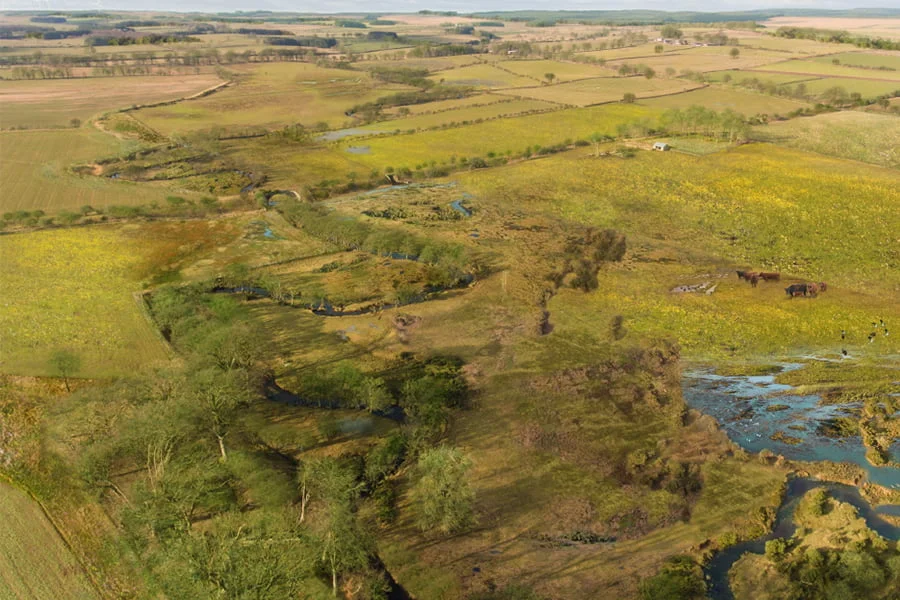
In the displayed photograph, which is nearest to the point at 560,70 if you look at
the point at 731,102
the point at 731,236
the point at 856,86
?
the point at 731,102

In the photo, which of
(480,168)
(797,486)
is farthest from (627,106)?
(797,486)

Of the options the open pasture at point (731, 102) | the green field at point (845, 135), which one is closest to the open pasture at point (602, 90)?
the open pasture at point (731, 102)

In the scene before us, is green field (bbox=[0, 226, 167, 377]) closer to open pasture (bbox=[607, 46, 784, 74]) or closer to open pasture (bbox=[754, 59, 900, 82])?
open pasture (bbox=[607, 46, 784, 74])

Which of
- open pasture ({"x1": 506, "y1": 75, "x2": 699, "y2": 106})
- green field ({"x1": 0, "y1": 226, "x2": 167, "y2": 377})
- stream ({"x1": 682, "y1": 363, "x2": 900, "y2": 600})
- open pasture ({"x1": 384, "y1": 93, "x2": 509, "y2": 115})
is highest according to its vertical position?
open pasture ({"x1": 506, "y1": 75, "x2": 699, "y2": 106})

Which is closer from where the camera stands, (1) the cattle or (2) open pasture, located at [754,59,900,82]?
(1) the cattle

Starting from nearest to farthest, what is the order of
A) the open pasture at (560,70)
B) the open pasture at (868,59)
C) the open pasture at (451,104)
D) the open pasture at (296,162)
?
the open pasture at (296,162), the open pasture at (451,104), the open pasture at (868,59), the open pasture at (560,70)

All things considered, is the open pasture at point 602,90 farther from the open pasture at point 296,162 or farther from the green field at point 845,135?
the open pasture at point 296,162

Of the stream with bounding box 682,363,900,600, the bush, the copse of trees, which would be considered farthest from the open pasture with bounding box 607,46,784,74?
the bush
